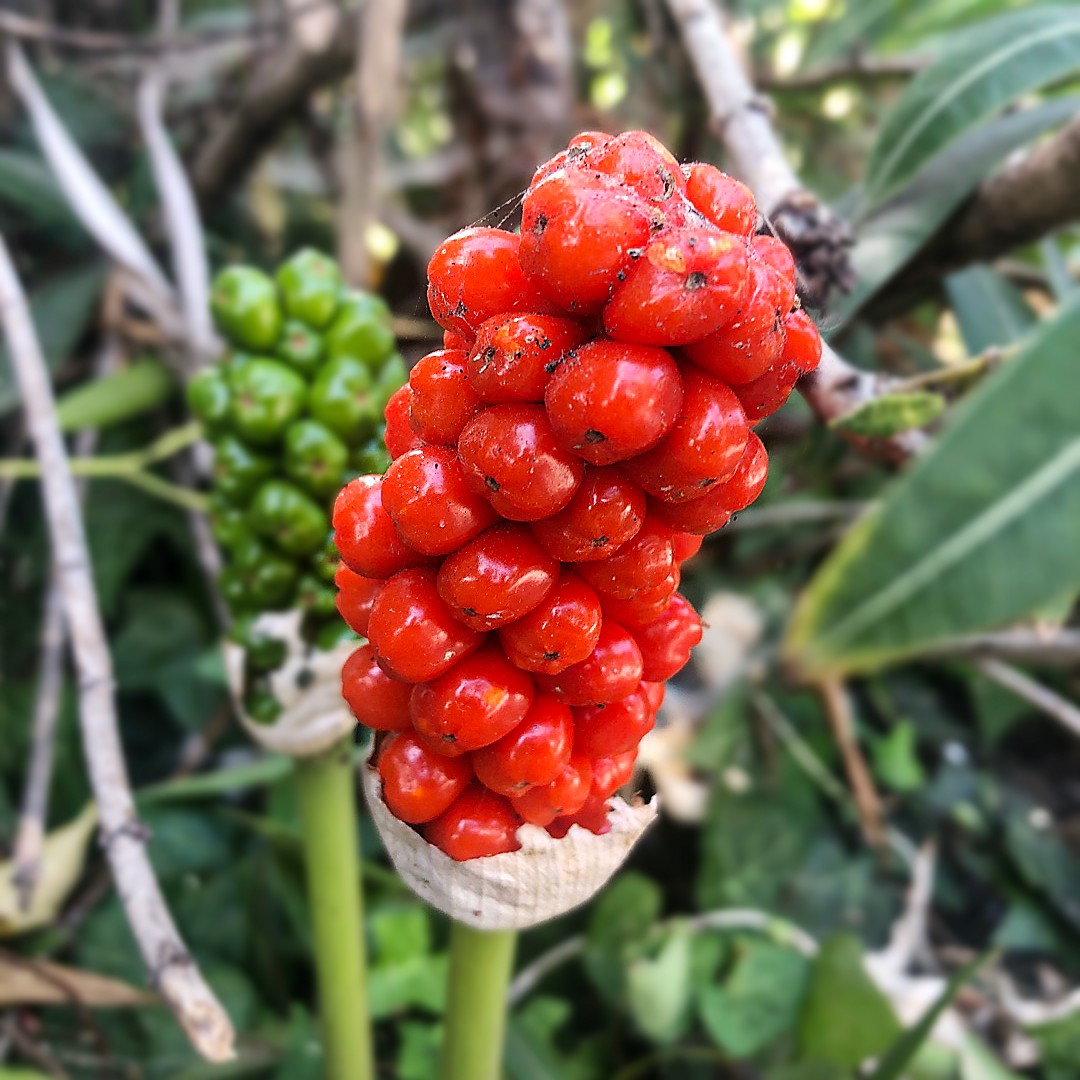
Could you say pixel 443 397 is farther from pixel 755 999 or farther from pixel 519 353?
pixel 755 999

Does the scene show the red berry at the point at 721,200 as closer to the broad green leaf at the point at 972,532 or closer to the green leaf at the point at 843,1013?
the broad green leaf at the point at 972,532

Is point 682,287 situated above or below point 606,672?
above

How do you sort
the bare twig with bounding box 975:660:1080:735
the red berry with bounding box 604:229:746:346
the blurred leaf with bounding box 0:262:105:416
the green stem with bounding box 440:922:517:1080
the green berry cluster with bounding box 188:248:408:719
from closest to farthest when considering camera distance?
the red berry with bounding box 604:229:746:346
the green stem with bounding box 440:922:517:1080
the green berry cluster with bounding box 188:248:408:719
the bare twig with bounding box 975:660:1080:735
the blurred leaf with bounding box 0:262:105:416

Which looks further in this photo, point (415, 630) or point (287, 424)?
point (287, 424)

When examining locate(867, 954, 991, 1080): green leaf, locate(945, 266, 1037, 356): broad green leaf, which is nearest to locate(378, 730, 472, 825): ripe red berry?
locate(867, 954, 991, 1080): green leaf

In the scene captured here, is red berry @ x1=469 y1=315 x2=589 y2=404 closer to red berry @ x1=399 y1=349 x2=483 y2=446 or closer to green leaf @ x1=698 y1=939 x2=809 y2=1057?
red berry @ x1=399 y1=349 x2=483 y2=446

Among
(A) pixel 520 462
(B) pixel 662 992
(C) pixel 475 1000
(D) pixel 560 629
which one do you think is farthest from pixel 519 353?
(B) pixel 662 992

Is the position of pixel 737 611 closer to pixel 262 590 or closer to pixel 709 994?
pixel 709 994
